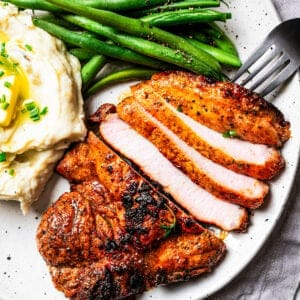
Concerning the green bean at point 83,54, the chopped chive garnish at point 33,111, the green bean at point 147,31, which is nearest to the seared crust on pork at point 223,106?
the green bean at point 147,31

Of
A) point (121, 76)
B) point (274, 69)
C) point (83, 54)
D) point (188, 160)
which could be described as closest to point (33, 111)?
point (83, 54)

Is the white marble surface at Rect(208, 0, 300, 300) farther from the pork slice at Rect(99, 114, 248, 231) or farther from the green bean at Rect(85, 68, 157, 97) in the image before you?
the green bean at Rect(85, 68, 157, 97)

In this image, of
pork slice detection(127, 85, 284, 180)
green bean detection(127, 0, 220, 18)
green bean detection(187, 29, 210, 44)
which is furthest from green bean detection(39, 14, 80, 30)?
green bean detection(187, 29, 210, 44)

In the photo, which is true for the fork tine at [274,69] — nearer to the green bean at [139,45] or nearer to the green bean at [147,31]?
the green bean at [147,31]

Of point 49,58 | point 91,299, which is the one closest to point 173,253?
point 91,299

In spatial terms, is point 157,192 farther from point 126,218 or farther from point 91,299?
point 91,299

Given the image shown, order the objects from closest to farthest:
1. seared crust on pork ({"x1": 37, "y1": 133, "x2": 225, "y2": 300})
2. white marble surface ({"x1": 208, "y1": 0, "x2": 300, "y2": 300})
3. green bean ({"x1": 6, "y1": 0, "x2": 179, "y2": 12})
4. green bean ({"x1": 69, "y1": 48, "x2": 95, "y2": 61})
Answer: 1. seared crust on pork ({"x1": 37, "y1": 133, "x2": 225, "y2": 300})
2. green bean ({"x1": 6, "y1": 0, "x2": 179, "y2": 12})
3. green bean ({"x1": 69, "y1": 48, "x2": 95, "y2": 61})
4. white marble surface ({"x1": 208, "y1": 0, "x2": 300, "y2": 300})

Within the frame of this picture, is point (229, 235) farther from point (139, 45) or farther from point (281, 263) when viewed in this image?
point (139, 45)
